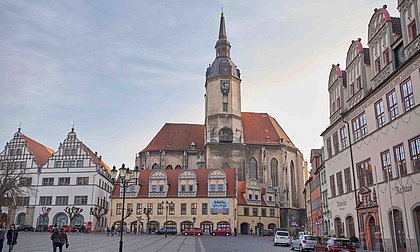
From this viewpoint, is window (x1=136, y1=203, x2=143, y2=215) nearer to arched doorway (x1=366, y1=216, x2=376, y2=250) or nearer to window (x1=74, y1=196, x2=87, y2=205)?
window (x1=74, y1=196, x2=87, y2=205)

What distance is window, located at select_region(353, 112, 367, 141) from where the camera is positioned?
99.6 feet

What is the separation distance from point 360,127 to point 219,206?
35058 mm

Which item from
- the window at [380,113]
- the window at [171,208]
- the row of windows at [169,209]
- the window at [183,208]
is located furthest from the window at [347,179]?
the window at [171,208]

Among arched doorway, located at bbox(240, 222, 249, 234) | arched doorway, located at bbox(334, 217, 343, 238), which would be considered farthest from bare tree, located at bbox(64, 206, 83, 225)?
arched doorway, located at bbox(334, 217, 343, 238)

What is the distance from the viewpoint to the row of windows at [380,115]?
23938 mm

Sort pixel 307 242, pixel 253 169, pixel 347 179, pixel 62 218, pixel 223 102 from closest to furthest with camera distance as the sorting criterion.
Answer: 1. pixel 307 242
2. pixel 347 179
3. pixel 62 218
4. pixel 253 169
5. pixel 223 102

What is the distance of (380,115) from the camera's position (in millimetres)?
27703

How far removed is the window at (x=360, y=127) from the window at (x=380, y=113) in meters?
2.04

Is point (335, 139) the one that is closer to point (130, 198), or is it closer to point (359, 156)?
point (359, 156)

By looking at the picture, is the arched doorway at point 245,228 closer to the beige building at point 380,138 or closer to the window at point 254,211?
the window at point 254,211

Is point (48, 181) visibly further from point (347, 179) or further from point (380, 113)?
point (380, 113)

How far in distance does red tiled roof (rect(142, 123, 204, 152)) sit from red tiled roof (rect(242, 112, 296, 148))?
9.68 metres

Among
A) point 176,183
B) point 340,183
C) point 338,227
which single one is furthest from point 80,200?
point 340,183

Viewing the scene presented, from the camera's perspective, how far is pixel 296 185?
8131 cm
